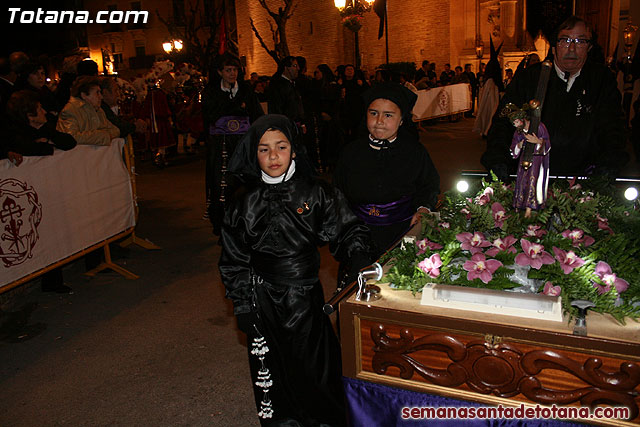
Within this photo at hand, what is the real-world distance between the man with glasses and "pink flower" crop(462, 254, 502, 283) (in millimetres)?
1219

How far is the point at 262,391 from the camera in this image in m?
2.95

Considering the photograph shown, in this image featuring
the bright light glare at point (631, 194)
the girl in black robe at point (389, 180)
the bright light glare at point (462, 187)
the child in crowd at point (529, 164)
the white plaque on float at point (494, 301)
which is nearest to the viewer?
the white plaque on float at point (494, 301)

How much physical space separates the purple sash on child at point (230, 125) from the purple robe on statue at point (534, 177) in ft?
15.5

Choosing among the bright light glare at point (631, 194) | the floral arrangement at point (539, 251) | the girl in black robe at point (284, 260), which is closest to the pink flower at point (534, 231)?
the floral arrangement at point (539, 251)

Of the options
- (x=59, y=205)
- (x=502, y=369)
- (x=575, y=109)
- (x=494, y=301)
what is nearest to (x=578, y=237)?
(x=494, y=301)

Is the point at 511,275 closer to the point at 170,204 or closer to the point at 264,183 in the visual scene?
the point at 264,183

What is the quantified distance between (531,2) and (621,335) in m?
22.4

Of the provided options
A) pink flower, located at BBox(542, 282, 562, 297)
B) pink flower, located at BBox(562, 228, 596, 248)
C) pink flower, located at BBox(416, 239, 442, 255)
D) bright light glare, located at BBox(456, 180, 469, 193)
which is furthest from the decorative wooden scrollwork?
bright light glare, located at BBox(456, 180, 469, 193)

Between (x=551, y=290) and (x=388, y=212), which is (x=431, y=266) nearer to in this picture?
(x=551, y=290)

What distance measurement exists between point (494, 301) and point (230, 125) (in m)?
5.26

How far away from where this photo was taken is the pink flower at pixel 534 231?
2350mm

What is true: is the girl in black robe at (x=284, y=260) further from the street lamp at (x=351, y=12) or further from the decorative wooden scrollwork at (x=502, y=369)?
the street lamp at (x=351, y=12)

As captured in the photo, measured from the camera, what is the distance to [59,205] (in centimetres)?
515

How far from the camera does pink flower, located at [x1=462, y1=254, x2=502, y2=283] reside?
211cm
